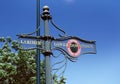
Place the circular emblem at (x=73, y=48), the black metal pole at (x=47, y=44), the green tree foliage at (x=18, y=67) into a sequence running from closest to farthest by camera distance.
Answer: the black metal pole at (x=47, y=44) → the circular emblem at (x=73, y=48) → the green tree foliage at (x=18, y=67)

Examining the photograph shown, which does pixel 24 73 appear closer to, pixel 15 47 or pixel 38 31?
pixel 15 47

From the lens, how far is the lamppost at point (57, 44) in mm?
7324

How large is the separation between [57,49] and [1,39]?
13029 millimetres

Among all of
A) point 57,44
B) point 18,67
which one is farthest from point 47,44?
point 18,67

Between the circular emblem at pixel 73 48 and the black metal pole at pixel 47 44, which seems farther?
the circular emblem at pixel 73 48

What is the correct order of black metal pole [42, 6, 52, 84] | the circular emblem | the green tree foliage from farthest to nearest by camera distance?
the green tree foliage, the circular emblem, black metal pole [42, 6, 52, 84]

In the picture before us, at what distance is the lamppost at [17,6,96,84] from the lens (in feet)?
24.0

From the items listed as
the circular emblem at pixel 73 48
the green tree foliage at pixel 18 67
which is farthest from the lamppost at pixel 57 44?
the green tree foliage at pixel 18 67

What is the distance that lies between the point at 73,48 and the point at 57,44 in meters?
0.44

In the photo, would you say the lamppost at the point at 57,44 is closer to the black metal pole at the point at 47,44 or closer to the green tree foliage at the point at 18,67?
the black metal pole at the point at 47,44

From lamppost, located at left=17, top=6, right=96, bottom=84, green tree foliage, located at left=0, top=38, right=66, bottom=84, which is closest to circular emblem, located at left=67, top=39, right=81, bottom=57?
lamppost, located at left=17, top=6, right=96, bottom=84

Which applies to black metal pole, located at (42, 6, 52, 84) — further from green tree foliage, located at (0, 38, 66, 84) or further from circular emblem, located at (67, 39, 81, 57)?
green tree foliage, located at (0, 38, 66, 84)

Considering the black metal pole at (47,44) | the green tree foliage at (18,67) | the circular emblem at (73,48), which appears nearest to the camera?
the black metal pole at (47,44)

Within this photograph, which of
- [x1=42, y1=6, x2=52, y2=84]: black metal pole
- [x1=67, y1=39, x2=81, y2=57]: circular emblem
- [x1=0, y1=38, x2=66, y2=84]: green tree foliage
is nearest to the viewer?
[x1=42, y1=6, x2=52, y2=84]: black metal pole
